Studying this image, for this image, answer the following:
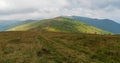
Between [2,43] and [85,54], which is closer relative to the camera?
[85,54]

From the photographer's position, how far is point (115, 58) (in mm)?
45875

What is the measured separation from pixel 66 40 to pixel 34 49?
44.6 feet

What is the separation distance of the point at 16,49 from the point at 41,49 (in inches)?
181

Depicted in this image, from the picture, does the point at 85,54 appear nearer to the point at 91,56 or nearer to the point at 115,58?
the point at 91,56

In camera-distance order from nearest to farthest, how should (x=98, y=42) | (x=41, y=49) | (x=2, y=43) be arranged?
(x=41, y=49)
(x=2, y=43)
(x=98, y=42)

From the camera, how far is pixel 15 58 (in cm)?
4044

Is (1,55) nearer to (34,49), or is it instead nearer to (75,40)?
(34,49)

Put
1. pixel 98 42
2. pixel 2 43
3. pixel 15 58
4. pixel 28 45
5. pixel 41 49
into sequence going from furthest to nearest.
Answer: pixel 98 42, pixel 2 43, pixel 28 45, pixel 41 49, pixel 15 58

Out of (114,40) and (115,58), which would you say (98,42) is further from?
(115,58)

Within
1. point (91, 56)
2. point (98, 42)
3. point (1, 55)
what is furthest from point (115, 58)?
point (1, 55)

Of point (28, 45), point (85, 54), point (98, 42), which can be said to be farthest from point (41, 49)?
point (98, 42)

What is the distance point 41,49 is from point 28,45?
4.35 meters

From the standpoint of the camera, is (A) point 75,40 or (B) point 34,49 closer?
(B) point 34,49

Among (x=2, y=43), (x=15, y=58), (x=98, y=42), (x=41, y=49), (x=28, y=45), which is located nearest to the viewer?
(x=15, y=58)
